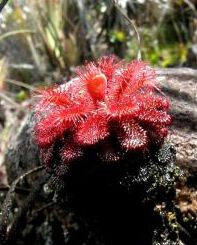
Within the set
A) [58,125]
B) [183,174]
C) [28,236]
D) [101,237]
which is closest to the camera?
[58,125]

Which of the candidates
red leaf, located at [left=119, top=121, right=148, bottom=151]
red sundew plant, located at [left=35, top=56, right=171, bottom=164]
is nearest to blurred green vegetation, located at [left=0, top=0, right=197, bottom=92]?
red sundew plant, located at [left=35, top=56, right=171, bottom=164]

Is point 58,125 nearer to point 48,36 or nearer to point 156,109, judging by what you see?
point 156,109

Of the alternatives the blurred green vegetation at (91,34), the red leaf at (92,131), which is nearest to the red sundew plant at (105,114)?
the red leaf at (92,131)

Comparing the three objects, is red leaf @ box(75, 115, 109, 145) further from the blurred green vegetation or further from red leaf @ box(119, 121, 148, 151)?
the blurred green vegetation

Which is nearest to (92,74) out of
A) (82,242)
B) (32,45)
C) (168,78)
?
(168,78)

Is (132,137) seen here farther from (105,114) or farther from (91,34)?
(91,34)

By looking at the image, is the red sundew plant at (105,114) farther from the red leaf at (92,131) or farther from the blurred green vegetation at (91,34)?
the blurred green vegetation at (91,34)

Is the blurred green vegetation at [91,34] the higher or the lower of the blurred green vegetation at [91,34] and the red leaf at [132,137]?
the lower
